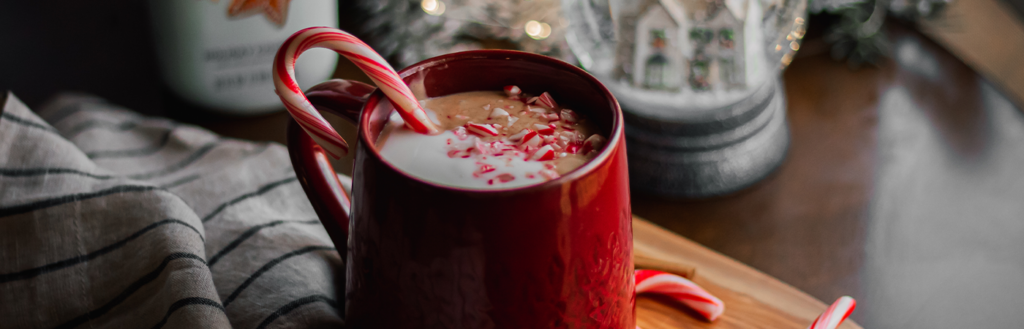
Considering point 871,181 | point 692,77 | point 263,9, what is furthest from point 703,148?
point 263,9

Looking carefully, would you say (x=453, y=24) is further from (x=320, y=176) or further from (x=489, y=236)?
(x=489, y=236)

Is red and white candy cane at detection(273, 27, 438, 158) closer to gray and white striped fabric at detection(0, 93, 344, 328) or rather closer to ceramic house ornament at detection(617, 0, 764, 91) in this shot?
gray and white striped fabric at detection(0, 93, 344, 328)

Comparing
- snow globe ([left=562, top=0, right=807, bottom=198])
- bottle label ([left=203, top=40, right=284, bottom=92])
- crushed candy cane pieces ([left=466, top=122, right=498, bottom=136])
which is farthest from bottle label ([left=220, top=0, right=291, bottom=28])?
crushed candy cane pieces ([left=466, top=122, right=498, bottom=136])

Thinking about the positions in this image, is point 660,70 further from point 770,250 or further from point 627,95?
point 770,250

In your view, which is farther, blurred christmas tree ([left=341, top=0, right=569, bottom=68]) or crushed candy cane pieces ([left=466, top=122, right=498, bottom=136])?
blurred christmas tree ([left=341, top=0, right=569, bottom=68])

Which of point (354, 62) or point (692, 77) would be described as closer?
point (354, 62)

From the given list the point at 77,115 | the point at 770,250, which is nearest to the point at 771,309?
the point at 770,250

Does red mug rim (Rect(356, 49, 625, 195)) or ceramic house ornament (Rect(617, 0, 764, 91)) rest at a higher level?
red mug rim (Rect(356, 49, 625, 195))
